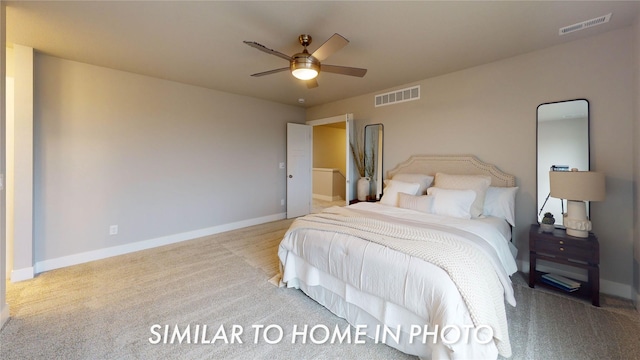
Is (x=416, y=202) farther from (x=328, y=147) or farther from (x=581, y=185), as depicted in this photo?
(x=328, y=147)

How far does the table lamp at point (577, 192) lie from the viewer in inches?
85.3

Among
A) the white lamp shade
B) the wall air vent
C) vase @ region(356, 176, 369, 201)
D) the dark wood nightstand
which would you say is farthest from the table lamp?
A: vase @ region(356, 176, 369, 201)

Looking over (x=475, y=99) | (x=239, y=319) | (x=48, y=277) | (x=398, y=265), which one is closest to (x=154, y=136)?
(x=48, y=277)

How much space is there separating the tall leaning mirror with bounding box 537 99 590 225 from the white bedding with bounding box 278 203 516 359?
24.1 inches

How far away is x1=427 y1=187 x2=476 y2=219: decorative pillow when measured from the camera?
8.64 ft

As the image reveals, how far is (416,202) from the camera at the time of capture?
2928mm

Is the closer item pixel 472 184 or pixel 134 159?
pixel 472 184

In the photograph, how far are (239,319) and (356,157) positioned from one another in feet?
10.9

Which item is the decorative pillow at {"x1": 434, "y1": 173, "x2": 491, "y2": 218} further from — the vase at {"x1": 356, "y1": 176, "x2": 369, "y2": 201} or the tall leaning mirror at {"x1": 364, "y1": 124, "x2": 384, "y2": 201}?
the vase at {"x1": 356, "y1": 176, "x2": 369, "y2": 201}

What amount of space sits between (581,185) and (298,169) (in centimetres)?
432

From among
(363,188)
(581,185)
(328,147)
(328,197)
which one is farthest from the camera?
(328,147)

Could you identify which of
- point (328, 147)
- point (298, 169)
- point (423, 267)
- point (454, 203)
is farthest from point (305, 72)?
point (328, 147)

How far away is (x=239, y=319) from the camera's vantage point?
2037 mm

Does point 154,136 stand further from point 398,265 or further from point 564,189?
point 564,189
